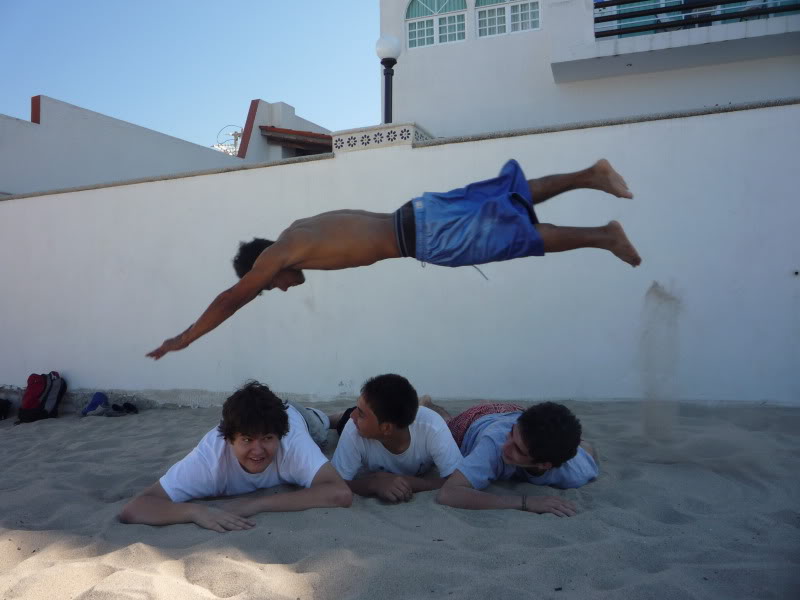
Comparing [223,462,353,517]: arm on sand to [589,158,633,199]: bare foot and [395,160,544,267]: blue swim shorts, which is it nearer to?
[395,160,544,267]: blue swim shorts

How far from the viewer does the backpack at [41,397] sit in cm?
616

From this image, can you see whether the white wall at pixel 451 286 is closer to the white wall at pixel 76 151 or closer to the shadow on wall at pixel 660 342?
the shadow on wall at pixel 660 342

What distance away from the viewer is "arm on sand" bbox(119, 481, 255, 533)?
2.77 meters

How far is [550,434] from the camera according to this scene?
2875 mm

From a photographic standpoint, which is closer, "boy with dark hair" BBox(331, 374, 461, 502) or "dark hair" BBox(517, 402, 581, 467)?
"dark hair" BBox(517, 402, 581, 467)

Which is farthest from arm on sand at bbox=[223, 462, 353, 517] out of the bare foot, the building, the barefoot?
the building

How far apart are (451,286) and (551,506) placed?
2617 millimetres

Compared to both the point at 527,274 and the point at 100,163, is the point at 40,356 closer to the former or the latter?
the point at 100,163

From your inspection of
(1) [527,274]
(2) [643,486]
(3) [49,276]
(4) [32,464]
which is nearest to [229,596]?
(2) [643,486]

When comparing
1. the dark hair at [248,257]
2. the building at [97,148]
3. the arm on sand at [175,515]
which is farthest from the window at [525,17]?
the arm on sand at [175,515]

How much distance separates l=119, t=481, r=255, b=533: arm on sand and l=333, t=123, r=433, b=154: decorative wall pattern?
3.30 m

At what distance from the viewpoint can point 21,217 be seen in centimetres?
662

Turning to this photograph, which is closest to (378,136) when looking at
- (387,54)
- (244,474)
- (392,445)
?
(387,54)

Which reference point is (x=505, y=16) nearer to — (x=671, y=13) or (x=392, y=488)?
(x=671, y=13)
